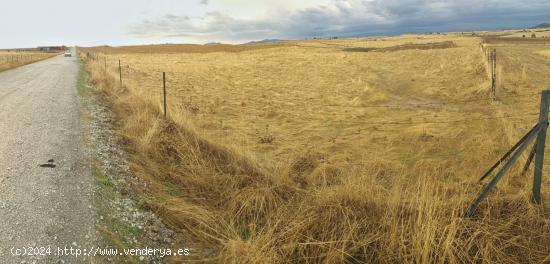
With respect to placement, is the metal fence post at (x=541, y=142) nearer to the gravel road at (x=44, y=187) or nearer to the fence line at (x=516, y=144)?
the fence line at (x=516, y=144)

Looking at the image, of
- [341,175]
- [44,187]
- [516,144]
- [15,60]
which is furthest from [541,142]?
[15,60]

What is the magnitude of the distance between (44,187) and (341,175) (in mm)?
4725

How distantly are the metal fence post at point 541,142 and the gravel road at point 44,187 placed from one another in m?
5.34

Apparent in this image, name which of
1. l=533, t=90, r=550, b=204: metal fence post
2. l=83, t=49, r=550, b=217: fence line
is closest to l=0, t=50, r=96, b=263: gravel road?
l=83, t=49, r=550, b=217: fence line

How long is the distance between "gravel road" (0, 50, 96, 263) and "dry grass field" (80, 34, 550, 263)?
100 cm

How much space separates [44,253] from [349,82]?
70.8 feet

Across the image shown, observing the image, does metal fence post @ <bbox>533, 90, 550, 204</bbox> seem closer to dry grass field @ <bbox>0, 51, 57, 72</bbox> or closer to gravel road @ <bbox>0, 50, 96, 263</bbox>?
gravel road @ <bbox>0, 50, 96, 263</bbox>

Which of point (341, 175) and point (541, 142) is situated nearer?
point (541, 142)

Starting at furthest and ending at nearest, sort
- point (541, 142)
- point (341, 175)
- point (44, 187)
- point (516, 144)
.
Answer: point (341, 175), point (44, 187), point (516, 144), point (541, 142)

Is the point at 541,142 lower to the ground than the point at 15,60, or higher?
lower

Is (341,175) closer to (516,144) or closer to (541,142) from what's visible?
(516,144)

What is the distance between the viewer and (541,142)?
16.4 ft

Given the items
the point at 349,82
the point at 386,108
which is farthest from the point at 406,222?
the point at 349,82

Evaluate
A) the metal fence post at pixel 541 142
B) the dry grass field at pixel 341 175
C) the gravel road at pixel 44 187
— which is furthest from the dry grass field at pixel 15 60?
the metal fence post at pixel 541 142
